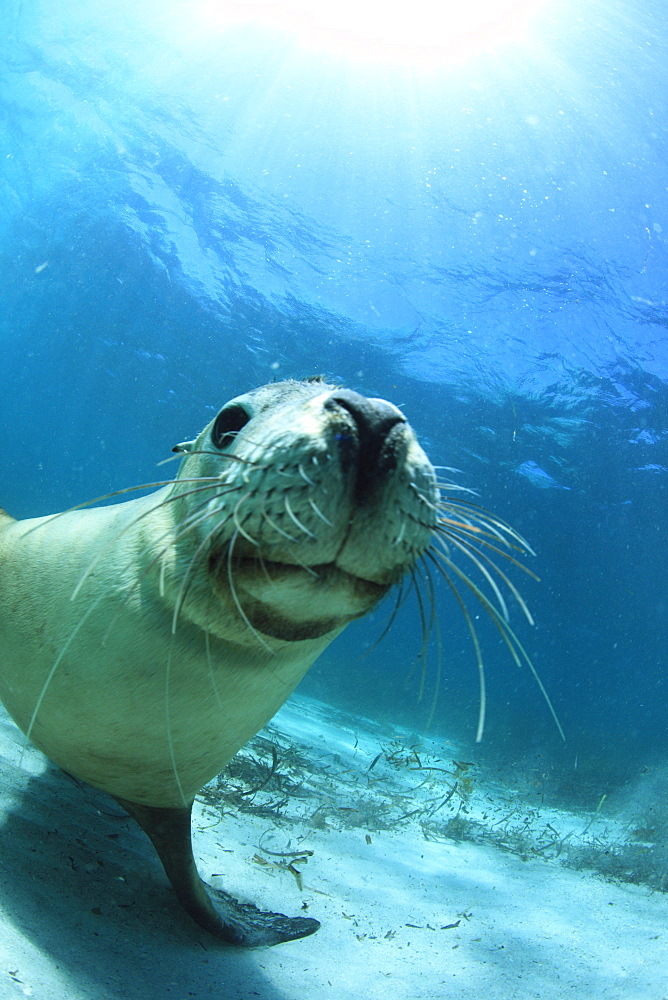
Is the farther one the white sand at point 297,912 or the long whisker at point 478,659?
the white sand at point 297,912

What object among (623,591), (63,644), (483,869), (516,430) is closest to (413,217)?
(516,430)

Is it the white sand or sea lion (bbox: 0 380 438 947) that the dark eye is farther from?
the white sand

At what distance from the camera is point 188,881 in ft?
7.68

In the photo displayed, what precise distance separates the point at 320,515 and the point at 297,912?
2580 mm

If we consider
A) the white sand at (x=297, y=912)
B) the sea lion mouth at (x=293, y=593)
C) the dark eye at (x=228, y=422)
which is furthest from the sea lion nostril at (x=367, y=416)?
the white sand at (x=297, y=912)

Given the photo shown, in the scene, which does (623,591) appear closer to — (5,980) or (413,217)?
(413,217)

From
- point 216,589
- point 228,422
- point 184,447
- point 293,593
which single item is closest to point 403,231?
point 184,447

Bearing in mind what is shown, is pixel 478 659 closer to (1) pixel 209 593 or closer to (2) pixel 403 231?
(1) pixel 209 593

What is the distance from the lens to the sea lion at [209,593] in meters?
1.41

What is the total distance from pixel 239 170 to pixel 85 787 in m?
20.8

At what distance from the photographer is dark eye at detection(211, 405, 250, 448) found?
204 centimetres

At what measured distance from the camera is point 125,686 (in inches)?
81.4

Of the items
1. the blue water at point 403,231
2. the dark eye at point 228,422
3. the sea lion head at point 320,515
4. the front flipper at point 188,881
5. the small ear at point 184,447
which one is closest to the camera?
the sea lion head at point 320,515

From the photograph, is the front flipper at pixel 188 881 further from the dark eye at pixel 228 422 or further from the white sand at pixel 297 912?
the dark eye at pixel 228 422
